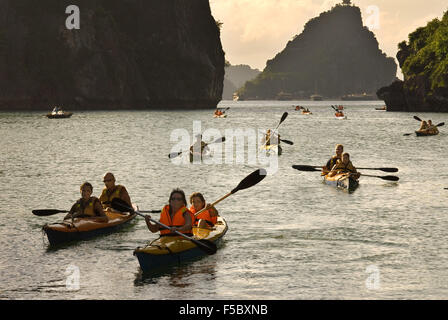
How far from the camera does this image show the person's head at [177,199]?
1551cm

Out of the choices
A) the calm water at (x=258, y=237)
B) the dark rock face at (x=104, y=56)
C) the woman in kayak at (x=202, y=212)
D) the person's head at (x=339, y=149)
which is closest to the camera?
the calm water at (x=258, y=237)

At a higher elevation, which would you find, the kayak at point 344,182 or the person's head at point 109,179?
the person's head at point 109,179

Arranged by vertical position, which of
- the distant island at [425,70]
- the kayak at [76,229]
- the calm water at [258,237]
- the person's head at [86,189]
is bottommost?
the calm water at [258,237]

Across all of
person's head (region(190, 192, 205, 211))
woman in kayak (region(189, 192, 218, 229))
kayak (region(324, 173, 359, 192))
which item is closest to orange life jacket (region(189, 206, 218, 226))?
woman in kayak (region(189, 192, 218, 229))

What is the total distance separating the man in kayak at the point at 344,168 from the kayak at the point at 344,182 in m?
0.21

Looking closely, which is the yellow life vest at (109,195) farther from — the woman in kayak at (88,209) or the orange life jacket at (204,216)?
the orange life jacket at (204,216)

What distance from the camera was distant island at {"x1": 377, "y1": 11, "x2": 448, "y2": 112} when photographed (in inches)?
3967

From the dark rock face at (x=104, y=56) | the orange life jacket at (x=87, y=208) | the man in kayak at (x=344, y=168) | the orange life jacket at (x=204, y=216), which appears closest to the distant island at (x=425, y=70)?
the dark rock face at (x=104, y=56)

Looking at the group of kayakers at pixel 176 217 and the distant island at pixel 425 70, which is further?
the distant island at pixel 425 70

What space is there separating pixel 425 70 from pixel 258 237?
9502 cm

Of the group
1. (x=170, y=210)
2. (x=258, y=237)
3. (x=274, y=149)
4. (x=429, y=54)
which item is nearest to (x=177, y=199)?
(x=170, y=210)

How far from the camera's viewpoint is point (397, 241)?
19.1 meters
